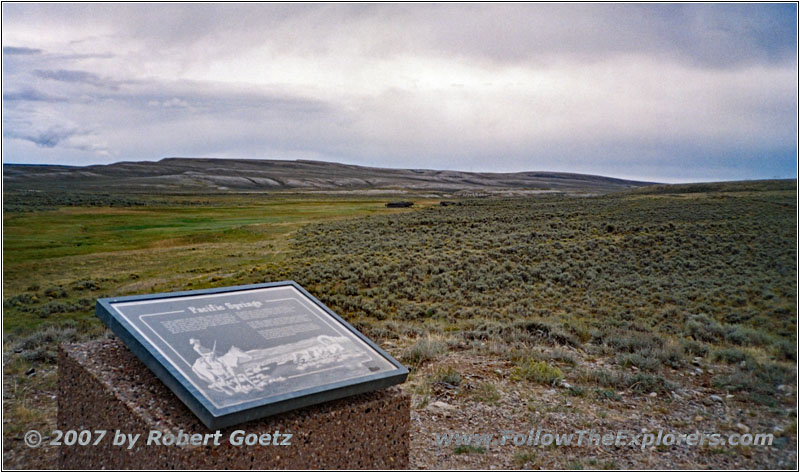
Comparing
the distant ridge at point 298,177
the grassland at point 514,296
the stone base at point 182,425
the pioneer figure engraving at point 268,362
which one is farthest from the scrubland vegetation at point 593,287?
the distant ridge at point 298,177

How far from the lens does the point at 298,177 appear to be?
11219 cm

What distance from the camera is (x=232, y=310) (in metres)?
4.82

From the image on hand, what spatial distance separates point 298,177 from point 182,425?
110858 mm

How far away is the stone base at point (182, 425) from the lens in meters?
3.76

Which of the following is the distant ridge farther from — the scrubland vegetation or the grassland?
the scrubland vegetation

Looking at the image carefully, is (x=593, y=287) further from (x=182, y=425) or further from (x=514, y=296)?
(x=182, y=425)

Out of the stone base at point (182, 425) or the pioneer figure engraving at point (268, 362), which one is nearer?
the stone base at point (182, 425)

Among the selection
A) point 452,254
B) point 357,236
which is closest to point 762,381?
point 452,254

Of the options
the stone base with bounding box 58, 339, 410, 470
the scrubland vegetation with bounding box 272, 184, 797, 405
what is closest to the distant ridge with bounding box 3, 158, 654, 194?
the scrubland vegetation with bounding box 272, 184, 797, 405

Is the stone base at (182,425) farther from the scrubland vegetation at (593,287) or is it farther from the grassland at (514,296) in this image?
the scrubland vegetation at (593,287)


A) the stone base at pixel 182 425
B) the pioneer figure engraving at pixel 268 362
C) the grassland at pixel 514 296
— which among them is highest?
the pioneer figure engraving at pixel 268 362

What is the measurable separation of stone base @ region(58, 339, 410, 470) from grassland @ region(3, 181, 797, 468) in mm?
793

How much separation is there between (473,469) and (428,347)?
3305 millimetres

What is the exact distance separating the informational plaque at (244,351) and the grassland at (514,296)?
52.5 inches
